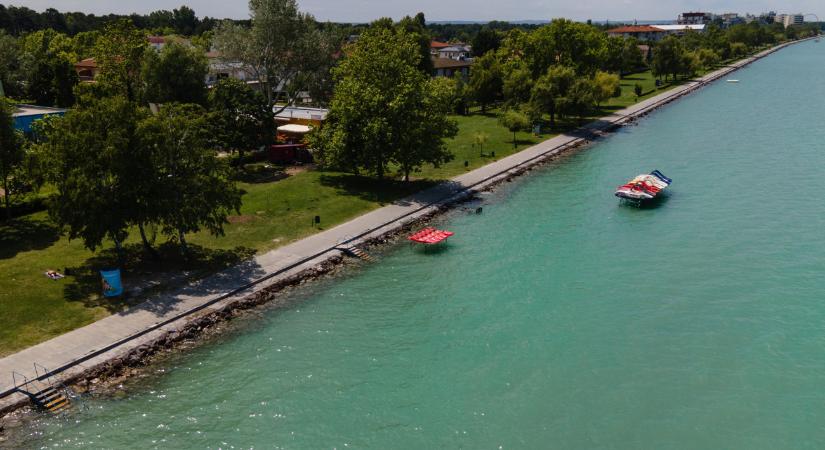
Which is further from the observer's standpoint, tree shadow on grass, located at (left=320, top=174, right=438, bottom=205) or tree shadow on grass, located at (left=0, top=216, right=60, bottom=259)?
tree shadow on grass, located at (left=320, top=174, right=438, bottom=205)

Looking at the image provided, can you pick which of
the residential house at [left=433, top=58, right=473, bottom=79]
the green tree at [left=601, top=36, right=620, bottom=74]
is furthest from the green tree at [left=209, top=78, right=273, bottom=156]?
the green tree at [left=601, top=36, right=620, bottom=74]

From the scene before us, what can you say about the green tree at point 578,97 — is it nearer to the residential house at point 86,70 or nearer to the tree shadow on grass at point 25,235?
the tree shadow on grass at point 25,235

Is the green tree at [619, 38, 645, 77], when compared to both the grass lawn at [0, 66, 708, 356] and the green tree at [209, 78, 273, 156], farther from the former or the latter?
the green tree at [209, 78, 273, 156]

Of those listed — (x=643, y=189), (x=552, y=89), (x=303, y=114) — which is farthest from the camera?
(x=552, y=89)

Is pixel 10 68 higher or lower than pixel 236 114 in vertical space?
higher

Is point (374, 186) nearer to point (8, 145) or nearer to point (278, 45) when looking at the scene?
point (278, 45)

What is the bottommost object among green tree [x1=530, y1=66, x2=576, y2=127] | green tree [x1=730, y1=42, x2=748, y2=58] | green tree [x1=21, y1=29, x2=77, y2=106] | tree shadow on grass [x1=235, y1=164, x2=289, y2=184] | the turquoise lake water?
the turquoise lake water

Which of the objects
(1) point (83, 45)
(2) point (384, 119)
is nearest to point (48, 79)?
(1) point (83, 45)
